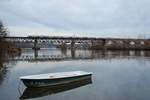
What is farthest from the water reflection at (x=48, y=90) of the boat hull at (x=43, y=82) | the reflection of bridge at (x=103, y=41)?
the reflection of bridge at (x=103, y=41)

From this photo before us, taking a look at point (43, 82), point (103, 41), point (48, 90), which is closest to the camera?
point (48, 90)

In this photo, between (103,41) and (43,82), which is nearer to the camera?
(43,82)

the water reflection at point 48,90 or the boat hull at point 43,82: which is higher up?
the boat hull at point 43,82

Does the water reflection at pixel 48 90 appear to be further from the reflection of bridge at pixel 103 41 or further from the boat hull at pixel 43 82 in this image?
the reflection of bridge at pixel 103 41

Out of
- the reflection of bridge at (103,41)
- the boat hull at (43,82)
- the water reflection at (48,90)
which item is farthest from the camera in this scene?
the reflection of bridge at (103,41)

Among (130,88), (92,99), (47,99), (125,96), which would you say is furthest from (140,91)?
(47,99)

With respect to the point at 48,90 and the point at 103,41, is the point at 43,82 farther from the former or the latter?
the point at 103,41

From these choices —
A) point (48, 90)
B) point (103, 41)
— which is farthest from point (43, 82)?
point (103, 41)

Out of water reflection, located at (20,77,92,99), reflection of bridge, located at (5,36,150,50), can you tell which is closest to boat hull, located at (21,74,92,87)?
water reflection, located at (20,77,92,99)

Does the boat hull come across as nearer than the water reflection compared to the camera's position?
No

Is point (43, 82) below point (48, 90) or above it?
above

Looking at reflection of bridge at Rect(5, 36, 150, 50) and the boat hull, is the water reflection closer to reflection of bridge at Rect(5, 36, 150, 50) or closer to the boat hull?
the boat hull

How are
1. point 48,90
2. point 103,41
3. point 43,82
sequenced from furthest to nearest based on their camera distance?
1. point 103,41
2. point 43,82
3. point 48,90

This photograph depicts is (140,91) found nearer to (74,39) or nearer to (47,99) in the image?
(47,99)
